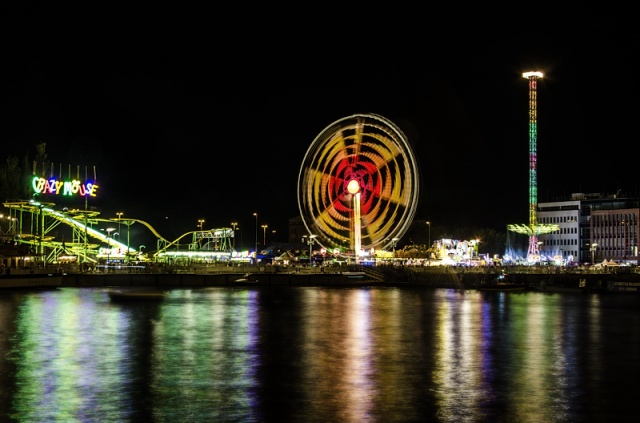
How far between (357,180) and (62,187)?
34.4m

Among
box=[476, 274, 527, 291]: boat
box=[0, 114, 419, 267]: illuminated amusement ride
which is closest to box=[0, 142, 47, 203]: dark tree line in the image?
box=[0, 114, 419, 267]: illuminated amusement ride

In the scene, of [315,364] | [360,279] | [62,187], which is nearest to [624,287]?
[360,279]

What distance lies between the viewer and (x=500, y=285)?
242ft

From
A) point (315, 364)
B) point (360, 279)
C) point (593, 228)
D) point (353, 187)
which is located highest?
point (353, 187)

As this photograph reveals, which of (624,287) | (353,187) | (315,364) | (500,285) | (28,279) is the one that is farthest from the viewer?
(353,187)

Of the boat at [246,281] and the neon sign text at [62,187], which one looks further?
the neon sign text at [62,187]

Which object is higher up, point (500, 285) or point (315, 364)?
point (500, 285)

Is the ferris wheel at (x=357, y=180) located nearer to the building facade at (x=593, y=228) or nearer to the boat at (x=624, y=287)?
the boat at (x=624, y=287)

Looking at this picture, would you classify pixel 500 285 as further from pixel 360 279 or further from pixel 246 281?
pixel 246 281

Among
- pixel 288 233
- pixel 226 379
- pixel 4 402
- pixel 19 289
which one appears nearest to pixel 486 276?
pixel 19 289

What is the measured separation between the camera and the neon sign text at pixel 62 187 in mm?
89625

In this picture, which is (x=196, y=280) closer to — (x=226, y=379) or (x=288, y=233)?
(x=226, y=379)

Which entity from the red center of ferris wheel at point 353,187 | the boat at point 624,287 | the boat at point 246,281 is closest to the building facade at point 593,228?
the boat at point 624,287

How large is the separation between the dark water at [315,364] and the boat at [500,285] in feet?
73.6
